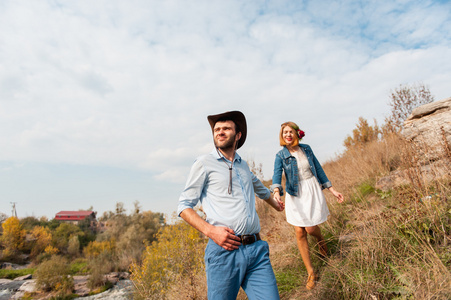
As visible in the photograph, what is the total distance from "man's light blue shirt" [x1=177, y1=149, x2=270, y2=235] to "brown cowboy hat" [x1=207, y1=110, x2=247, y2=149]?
31cm

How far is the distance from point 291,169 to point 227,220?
1.86 metres

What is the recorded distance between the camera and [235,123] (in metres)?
2.22

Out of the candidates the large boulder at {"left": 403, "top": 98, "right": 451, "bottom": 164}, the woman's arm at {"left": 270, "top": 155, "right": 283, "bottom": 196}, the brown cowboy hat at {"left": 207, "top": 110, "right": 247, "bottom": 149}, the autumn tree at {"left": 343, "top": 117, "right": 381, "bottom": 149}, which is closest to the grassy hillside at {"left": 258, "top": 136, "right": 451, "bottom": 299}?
the woman's arm at {"left": 270, "top": 155, "right": 283, "bottom": 196}

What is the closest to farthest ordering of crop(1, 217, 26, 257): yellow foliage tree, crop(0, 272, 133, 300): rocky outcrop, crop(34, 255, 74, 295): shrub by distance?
1. crop(0, 272, 133, 300): rocky outcrop
2. crop(34, 255, 74, 295): shrub
3. crop(1, 217, 26, 257): yellow foliage tree

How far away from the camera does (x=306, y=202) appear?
327cm

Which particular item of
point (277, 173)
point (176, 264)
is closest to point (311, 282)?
point (277, 173)

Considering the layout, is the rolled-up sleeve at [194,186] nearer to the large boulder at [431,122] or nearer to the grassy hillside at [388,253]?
the grassy hillside at [388,253]

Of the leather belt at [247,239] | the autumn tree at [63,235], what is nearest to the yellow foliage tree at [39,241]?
the autumn tree at [63,235]

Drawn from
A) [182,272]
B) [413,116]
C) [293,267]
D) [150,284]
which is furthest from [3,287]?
[413,116]

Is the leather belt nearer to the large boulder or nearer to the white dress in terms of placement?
the white dress

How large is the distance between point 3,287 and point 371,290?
2711 centimetres

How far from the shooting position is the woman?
10.6ft

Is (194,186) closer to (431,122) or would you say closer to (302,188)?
(302,188)

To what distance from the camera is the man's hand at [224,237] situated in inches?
63.4
